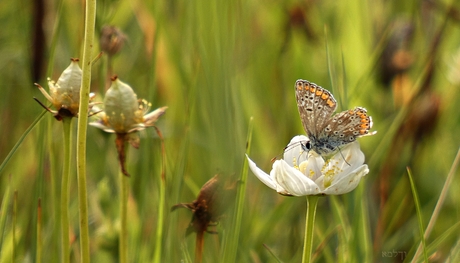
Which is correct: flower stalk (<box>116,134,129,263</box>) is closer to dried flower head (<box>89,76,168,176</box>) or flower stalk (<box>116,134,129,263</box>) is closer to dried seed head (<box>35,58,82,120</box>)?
dried flower head (<box>89,76,168,176</box>)

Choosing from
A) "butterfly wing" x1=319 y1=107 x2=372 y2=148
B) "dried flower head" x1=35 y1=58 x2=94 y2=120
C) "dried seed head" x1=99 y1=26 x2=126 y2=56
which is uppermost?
"dried seed head" x1=99 y1=26 x2=126 y2=56

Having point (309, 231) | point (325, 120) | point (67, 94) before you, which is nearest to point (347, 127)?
point (325, 120)

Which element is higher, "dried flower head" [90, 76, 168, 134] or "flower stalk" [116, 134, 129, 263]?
"dried flower head" [90, 76, 168, 134]

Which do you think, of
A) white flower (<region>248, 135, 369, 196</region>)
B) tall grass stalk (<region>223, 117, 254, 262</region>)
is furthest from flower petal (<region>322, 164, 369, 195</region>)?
tall grass stalk (<region>223, 117, 254, 262</region>)

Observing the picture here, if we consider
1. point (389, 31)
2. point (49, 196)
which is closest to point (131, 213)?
point (49, 196)

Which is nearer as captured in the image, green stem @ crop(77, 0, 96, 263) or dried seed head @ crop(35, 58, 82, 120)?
green stem @ crop(77, 0, 96, 263)

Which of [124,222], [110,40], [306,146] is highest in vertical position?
[110,40]

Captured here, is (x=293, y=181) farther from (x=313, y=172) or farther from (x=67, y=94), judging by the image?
(x=67, y=94)
